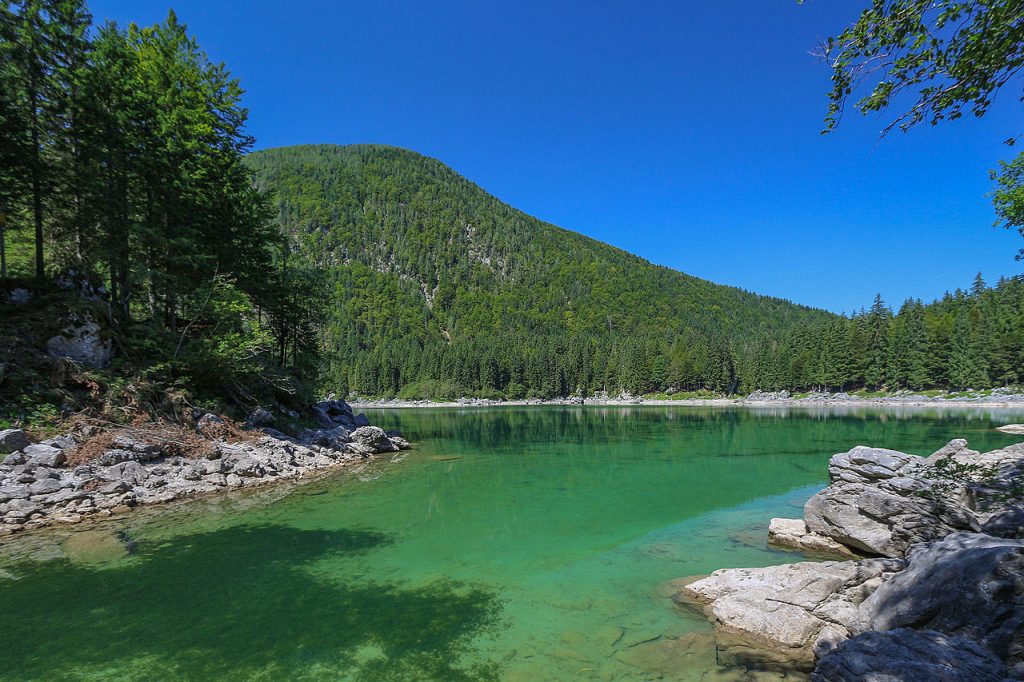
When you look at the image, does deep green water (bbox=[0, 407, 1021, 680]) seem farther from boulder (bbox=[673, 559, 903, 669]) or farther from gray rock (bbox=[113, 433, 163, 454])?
gray rock (bbox=[113, 433, 163, 454])

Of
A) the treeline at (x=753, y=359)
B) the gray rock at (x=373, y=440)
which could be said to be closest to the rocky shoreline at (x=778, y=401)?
the treeline at (x=753, y=359)

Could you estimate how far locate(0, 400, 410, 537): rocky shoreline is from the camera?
12530 millimetres

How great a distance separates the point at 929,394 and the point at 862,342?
1358cm

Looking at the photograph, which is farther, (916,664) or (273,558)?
(273,558)

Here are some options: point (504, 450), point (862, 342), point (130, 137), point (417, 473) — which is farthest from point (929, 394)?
point (130, 137)

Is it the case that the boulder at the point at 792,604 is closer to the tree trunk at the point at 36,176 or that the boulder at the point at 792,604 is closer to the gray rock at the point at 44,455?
the gray rock at the point at 44,455

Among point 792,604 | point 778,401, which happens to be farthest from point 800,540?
point 778,401

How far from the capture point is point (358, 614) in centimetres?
832

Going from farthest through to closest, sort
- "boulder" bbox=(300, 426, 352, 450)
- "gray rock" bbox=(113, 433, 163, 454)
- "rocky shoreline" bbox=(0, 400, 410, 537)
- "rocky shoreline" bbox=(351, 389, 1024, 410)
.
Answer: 1. "rocky shoreline" bbox=(351, 389, 1024, 410)
2. "boulder" bbox=(300, 426, 352, 450)
3. "gray rock" bbox=(113, 433, 163, 454)
4. "rocky shoreline" bbox=(0, 400, 410, 537)

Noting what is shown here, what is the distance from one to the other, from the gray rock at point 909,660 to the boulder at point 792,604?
1.58m

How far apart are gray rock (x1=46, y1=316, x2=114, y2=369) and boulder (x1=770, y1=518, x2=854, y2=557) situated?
23.3 m

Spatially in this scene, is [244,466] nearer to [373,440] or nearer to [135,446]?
[135,446]

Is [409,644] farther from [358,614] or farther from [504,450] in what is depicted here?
[504,450]

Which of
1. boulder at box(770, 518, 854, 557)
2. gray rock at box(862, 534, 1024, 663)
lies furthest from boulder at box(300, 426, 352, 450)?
gray rock at box(862, 534, 1024, 663)
